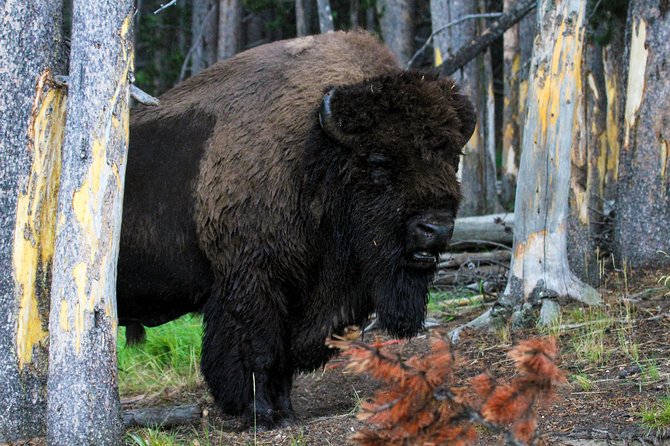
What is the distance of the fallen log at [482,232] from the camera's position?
9.64m

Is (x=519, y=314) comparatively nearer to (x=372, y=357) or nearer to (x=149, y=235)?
(x=149, y=235)

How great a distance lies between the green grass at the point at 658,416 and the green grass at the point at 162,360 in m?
3.60

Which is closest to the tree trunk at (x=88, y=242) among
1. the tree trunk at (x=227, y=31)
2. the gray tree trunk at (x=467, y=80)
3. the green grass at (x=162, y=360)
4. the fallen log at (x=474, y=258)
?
the green grass at (x=162, y=360)

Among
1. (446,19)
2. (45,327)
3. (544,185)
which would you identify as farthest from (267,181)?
(446,19)

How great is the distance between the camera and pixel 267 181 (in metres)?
5.57

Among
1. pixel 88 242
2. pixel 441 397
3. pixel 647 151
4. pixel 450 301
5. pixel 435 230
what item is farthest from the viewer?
pixel 450 301

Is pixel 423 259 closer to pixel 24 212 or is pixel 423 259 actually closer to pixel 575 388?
pixel 575 388

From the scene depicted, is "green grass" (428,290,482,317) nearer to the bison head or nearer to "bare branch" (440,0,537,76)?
the bison head

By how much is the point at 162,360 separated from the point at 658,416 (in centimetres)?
459

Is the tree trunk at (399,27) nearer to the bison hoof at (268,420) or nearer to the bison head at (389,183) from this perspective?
the bison head at (389,183)

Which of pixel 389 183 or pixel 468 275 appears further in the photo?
pixel 468 275

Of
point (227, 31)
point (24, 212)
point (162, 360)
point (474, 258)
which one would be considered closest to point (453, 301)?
point (474, 258)

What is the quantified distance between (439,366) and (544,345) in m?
0.39

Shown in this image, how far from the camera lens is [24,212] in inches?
194
